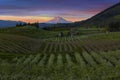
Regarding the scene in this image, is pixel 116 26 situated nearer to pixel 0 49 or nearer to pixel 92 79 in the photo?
pixel 0 49

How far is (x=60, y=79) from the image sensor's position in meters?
12.9

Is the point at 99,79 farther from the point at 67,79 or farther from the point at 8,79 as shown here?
the point at 8,79

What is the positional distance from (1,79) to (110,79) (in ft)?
16.7

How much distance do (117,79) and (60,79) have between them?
9.02ft

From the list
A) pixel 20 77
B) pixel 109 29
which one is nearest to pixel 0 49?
pixel 20 77

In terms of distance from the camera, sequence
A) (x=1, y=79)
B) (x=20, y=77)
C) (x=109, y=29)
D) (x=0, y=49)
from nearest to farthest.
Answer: (x=1, y=79) < (x=20, y=77) < (x=0, y=49) < (x=109, y=29)

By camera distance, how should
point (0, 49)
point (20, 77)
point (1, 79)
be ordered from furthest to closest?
point (0, 49), point (20, 77), point (1, 79)

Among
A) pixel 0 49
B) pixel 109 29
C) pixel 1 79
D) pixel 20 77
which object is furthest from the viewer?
pixel 109 29

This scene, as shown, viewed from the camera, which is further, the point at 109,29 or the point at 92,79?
the point at 109,29

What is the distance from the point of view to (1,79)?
1184 centimetres

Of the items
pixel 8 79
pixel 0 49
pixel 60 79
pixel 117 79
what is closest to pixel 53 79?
pixel 60 79

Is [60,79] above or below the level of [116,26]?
above

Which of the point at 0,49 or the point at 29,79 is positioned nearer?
the point at 29,79

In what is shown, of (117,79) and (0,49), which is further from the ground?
(117,79)
